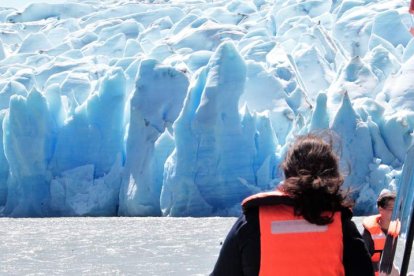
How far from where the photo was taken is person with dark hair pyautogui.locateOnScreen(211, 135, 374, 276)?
174 cm

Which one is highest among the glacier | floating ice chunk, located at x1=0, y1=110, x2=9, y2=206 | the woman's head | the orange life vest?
the woman's head

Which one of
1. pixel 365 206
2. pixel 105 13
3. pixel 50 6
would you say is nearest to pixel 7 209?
pixel 365 206

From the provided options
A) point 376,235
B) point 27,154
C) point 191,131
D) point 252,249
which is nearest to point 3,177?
point 27,154

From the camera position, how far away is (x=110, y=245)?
1177 centimetres

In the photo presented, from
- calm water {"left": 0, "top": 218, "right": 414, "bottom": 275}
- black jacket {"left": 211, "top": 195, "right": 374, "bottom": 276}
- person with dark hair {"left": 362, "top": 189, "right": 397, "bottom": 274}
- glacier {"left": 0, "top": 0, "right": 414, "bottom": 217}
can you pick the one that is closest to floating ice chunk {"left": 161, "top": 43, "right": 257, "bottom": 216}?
glacier {"left": 0, "top": 0, "right": 414, "bottom": 217}

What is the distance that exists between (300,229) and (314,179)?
118mm

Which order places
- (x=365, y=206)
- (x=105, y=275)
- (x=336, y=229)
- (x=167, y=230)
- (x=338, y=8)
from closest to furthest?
(x=336, y=229) < (x=105, y=275) < (x=167, y=230) < (x=365, y=206) < (x=338, y=8)

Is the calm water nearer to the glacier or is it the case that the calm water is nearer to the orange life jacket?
the glacier

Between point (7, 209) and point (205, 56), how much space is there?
7.54 m

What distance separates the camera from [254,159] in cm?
1574

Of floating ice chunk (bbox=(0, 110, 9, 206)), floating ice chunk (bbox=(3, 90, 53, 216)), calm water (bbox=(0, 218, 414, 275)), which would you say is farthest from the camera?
floating ice chunk (bbox=(0, 110, 9, 206))

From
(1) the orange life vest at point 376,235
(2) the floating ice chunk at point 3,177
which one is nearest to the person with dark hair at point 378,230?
(1) the orange life vest at point 376,235

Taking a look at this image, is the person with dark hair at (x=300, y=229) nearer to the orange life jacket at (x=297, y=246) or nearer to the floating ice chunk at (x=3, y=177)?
the orange life jacket at (x=297, y=246)

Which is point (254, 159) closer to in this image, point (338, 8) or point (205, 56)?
point (205, 56)
